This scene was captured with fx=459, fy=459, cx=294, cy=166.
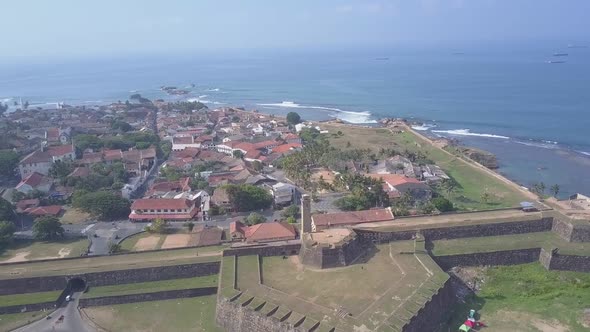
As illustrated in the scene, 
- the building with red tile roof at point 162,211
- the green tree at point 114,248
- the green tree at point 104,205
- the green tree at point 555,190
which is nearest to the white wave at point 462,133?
the green tree at point 555,190

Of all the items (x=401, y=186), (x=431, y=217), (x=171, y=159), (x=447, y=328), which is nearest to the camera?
(x=447, y=328)

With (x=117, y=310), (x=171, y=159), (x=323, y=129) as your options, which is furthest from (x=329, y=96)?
(x=117, y=310)

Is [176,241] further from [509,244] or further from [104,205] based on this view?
[509,244]

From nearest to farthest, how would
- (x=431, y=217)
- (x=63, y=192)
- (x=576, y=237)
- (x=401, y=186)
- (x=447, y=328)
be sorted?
(x=447, y=328) → (x=576, y=237) → (x=431, y=217) → (x=401, y=186) → (x=63, y=192)

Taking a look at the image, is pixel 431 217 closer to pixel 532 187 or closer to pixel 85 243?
pixel 532 187

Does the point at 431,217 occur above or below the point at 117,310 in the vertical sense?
above

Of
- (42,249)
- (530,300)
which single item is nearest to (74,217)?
(42,249)

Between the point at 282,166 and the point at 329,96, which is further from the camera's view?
the point at 329,96
